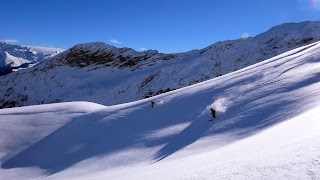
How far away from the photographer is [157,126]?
10289 mm

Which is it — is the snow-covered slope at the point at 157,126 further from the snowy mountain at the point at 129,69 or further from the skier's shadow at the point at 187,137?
the snowy mountain at the point at 129,69

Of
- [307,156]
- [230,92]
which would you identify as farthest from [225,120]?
[307,156]

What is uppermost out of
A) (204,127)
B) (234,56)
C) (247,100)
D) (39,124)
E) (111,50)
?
(111,50)

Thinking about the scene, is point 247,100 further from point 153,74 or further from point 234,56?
point 153,74

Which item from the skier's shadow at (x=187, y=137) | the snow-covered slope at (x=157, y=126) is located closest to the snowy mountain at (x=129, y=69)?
the snow-covered slope at (x=157, y=126)

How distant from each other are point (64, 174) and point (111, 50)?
45717mm

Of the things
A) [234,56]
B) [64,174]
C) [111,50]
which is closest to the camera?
[64,174]

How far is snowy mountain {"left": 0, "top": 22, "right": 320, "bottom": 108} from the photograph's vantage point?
30.2 meters

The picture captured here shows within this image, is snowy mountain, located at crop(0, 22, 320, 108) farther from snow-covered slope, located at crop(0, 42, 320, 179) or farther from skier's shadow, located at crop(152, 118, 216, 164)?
skier's shadow, located at crop(152, 118, 216, 164)

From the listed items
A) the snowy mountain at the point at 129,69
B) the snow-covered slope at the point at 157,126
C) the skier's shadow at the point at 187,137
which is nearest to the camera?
the snow-covered slope at the point at 157,126

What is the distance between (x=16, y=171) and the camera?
32.6 feet

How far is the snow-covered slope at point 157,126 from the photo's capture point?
23.0 ft

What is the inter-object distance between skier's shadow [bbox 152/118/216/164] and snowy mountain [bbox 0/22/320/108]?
61.8 feet

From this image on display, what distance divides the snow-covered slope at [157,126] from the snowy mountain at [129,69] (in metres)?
16.1
